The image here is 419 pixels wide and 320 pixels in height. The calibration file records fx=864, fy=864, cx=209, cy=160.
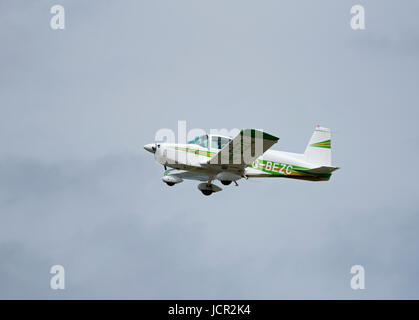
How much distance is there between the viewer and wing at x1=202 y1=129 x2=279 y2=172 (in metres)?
33.0

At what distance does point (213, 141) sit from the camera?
3588 cm

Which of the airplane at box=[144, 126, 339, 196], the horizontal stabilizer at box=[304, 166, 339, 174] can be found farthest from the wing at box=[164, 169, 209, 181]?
the horizontal stabilizer at box=[304, 166, 339, 174]

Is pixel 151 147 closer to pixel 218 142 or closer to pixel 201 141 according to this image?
pixel 201 141

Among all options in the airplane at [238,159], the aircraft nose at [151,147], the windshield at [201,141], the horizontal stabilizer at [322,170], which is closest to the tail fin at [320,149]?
the airplane at [238,159]

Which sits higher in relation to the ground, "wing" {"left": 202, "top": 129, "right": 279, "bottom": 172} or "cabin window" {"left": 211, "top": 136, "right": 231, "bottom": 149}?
"cabin window" {"left": 211, "top": 136, "right": 231, "bottom": 149}

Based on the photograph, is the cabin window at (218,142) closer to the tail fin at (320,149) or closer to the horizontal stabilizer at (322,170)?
the horizontal stabilizer at (322,170)

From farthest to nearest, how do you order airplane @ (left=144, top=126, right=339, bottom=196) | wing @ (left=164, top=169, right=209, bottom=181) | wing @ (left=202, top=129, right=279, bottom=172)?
wing @ (left=164, top=169, right=209, bottom=181)
airplane @ (left=144, top=126, right=339, bottom=196)
wing @ (left=202, top=129, right=279, bottom=172)

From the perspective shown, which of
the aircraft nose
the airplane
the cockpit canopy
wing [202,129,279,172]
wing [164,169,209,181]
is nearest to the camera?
wing [202,129,279,172]

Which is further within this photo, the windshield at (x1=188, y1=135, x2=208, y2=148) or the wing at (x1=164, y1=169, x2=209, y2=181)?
the wing at (x1=164, y1=169, x2=209, y2=181)

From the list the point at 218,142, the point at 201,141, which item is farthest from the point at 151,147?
the point at 218,142

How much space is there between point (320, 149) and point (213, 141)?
5.28 metres

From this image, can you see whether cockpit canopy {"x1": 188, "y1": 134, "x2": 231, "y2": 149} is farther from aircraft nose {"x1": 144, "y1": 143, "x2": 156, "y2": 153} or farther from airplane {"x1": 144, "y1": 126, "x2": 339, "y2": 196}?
aircraft nose {"x1": 144, "y1": 143, "x2": 156, "y2": 153}
